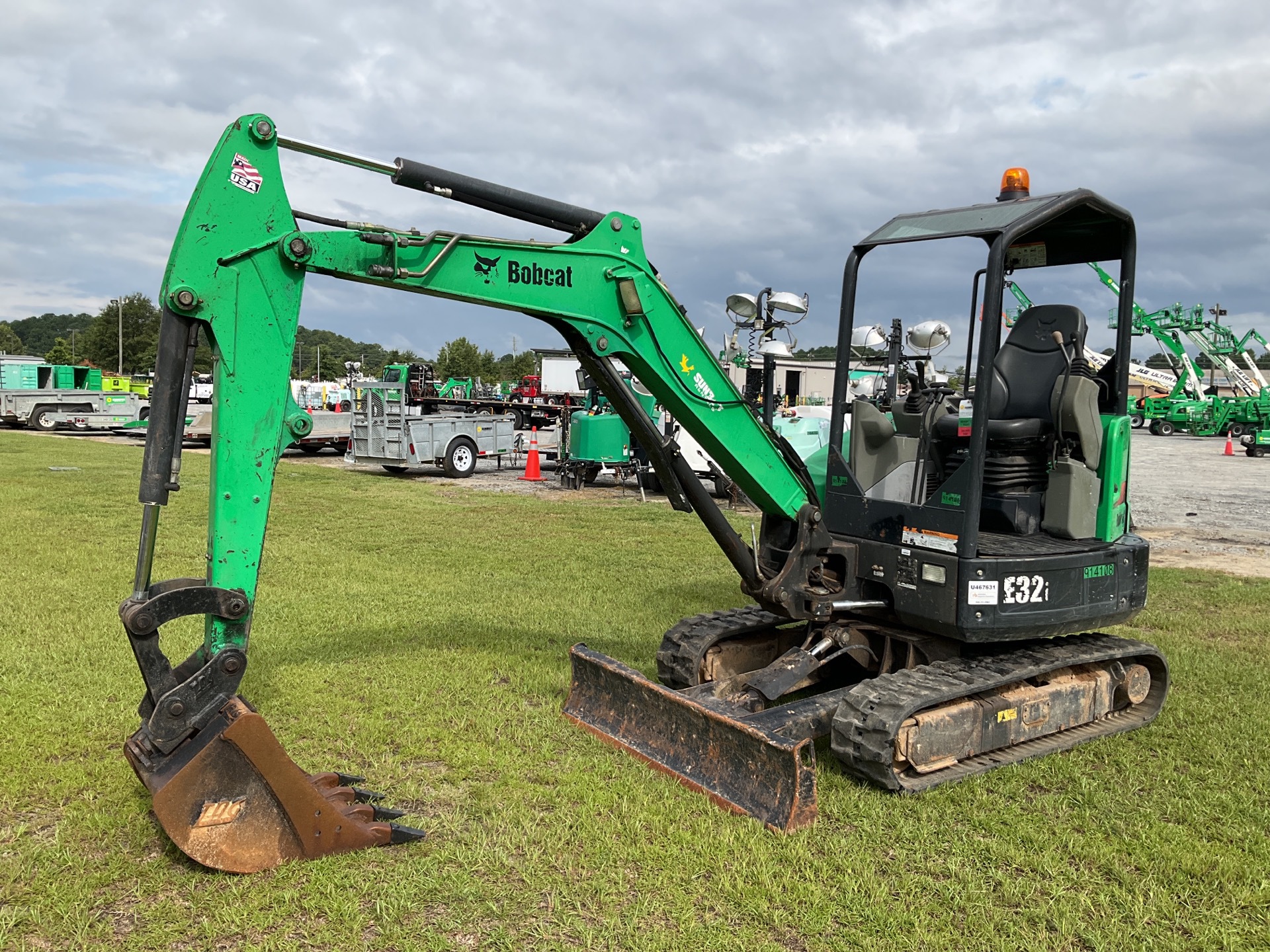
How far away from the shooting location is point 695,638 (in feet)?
20.9

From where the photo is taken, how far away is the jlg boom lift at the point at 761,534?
Answer: 4.06 meters

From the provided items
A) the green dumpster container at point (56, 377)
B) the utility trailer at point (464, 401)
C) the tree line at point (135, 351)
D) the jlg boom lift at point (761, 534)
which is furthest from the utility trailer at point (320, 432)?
the tree line at point (135, 351)

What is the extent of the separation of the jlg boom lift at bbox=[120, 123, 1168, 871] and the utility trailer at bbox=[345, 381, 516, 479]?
15.2 m

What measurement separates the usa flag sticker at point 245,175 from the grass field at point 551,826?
9.46 feet

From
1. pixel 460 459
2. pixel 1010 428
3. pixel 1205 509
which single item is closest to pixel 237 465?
pixel 1010 428

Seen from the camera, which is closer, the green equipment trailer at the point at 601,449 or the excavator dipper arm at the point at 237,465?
the excavator dipper arm at the point at 237,465

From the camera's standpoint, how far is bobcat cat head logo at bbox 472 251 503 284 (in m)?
4.77

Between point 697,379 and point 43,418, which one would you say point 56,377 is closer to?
point 43,418

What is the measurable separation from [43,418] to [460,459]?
71.7 ft

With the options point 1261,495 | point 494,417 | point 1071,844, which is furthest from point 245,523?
point 1261,495

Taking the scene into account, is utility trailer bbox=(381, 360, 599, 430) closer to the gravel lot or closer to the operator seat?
the gravel lot

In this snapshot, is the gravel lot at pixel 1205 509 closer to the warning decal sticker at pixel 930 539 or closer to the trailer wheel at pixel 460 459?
the warning decal sticker at pixel 930 539

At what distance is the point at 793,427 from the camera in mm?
17859

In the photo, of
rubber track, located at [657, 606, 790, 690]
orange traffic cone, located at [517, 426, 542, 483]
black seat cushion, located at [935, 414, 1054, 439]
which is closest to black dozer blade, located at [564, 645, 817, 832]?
rubber track, located at [657, 606, 790, 690]
